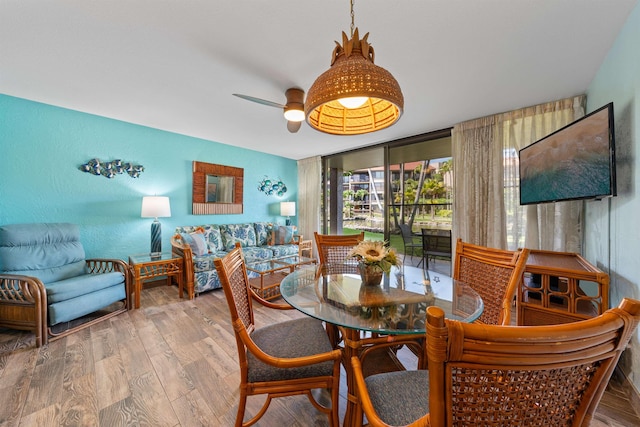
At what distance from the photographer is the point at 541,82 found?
2252 mm

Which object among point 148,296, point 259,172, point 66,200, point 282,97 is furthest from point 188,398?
point 259,172

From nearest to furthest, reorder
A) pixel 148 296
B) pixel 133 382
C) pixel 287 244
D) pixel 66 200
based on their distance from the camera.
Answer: pixel 133 382 < pixel 66 200 < pixel 148 296 < pixel 287 244

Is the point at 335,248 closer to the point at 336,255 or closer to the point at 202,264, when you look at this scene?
the point at 336,255

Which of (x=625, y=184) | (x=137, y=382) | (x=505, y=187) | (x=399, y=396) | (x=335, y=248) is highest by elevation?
(x=505, y=187)

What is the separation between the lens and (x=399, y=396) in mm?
926

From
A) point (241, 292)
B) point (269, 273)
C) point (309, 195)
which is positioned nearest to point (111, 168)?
point (269, 273)

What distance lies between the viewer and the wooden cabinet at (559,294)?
5.21ft

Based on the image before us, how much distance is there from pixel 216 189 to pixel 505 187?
178 inches

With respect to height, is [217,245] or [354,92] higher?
[354,92]

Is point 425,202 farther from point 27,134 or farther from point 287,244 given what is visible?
point 27,134

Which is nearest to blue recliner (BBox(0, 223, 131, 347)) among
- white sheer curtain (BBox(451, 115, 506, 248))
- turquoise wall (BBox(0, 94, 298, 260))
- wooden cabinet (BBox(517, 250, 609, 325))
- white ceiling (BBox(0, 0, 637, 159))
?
turquoise wall (BBox(0, 94, 298, 260))

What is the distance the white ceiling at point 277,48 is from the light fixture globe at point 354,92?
0.53 meters

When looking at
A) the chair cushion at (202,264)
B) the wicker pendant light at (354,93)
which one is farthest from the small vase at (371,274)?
the chair cushion at (202,264)

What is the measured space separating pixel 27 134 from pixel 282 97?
3.00 meters
